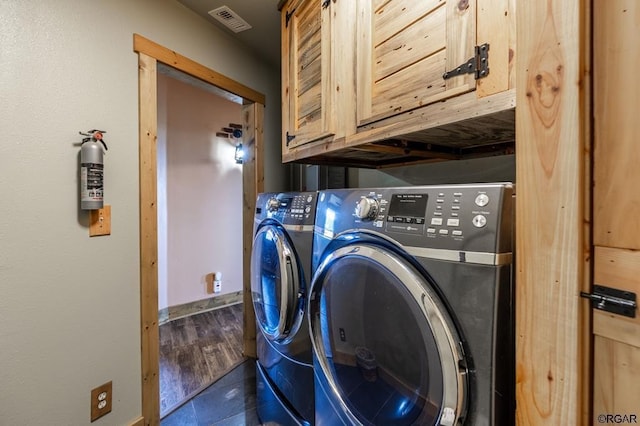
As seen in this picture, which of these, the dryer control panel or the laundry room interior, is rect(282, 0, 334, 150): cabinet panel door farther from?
the dryer control panel

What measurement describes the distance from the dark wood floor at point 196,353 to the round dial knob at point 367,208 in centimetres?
182

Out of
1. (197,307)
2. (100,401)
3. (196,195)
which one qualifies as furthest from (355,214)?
(197,307)

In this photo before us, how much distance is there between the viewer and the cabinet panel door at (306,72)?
4.41 ft

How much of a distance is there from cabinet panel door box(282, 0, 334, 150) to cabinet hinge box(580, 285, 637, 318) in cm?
106

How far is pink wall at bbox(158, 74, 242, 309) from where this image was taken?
3166 millimetres

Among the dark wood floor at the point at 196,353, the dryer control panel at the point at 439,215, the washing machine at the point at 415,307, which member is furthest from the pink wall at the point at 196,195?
the dryer control panel at the point at 439,215

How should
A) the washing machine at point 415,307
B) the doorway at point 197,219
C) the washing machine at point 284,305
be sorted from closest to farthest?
the washing machine at point 415,307
the washing machine at point 284,305
the doorway at point 197,219

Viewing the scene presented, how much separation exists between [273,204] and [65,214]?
906mm

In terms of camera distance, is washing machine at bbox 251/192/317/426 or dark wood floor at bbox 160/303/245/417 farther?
dark wood floor at bbox 160/303/245/417

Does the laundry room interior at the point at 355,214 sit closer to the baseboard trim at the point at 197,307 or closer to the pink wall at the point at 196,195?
the baseboard trim at the point at 197,307

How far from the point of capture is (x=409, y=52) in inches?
38.5

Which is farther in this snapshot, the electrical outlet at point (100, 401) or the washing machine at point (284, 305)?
the electrical outlet at point (100, 401)

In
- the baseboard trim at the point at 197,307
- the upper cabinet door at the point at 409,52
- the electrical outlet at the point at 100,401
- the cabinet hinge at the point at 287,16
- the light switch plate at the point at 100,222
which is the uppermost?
the cabinet hinge at the point at 287,16

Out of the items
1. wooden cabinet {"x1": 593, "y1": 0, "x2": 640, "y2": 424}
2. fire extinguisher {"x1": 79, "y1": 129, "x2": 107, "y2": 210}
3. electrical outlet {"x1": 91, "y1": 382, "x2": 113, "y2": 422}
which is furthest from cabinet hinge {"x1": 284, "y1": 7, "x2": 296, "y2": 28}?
electrical outlet {"x1": 91, "y1": 382, "x2": 113, "y2": 422}
